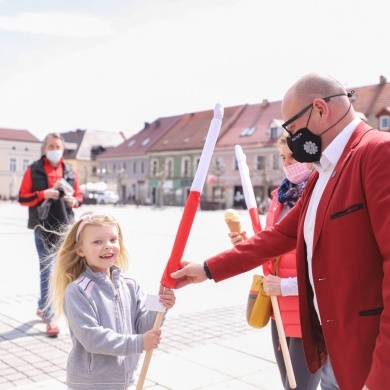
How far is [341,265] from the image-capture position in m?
2.12

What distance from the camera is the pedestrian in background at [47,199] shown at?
239 inches

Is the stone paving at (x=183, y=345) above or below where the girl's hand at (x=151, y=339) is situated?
below

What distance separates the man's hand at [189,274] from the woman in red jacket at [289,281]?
49cm

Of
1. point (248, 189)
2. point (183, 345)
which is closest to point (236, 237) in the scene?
point (248, 189)

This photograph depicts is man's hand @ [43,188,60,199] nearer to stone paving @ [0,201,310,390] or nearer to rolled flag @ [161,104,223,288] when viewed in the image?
stone paving @ [0,201,310,390]

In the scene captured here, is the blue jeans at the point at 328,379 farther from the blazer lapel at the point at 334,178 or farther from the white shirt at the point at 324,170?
the blazer lapel at the point at 334,178

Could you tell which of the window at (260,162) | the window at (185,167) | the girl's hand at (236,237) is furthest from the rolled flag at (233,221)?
the window at (185,167)

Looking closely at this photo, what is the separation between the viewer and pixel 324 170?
7.93ft

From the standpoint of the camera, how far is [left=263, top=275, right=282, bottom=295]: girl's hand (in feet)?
10.3

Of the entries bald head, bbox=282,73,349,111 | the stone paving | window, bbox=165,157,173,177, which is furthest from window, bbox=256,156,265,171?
bald head, bbox=282,73,349,111

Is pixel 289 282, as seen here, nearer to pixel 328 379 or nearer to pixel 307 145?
pixel 328 379

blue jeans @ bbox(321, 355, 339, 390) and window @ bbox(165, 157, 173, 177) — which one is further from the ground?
window @ bbox(165, 157, 173, 177)

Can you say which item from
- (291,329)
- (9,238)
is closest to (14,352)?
(291,329)

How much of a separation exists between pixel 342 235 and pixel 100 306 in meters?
1.28
